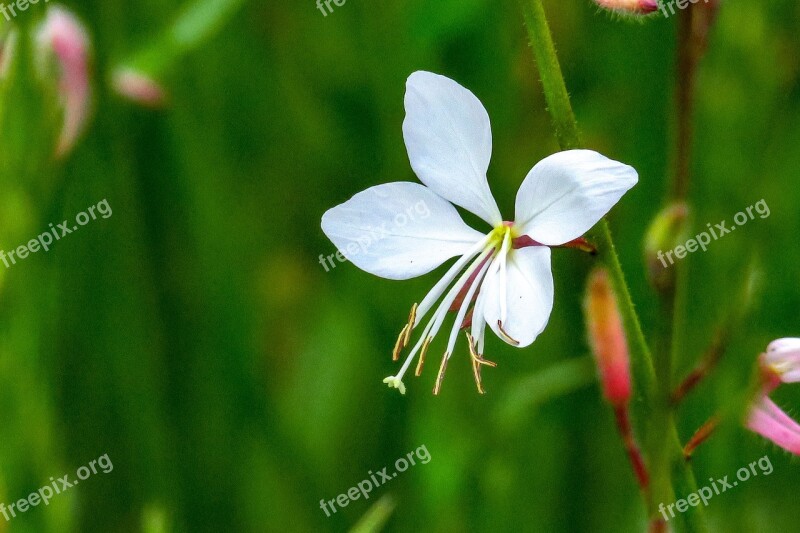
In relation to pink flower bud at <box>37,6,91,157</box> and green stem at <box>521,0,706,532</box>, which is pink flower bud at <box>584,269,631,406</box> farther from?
pink flower bud at <box>37,6,91,157</box>

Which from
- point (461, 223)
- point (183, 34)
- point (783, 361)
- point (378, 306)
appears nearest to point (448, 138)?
point (461, 223)

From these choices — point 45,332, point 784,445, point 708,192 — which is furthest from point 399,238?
point 708,192

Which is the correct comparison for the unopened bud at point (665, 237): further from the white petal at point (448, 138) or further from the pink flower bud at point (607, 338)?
the white petal at point (448, 138)

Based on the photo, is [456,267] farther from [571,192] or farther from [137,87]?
[137,87]

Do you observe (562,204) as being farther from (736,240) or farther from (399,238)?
(736,240)

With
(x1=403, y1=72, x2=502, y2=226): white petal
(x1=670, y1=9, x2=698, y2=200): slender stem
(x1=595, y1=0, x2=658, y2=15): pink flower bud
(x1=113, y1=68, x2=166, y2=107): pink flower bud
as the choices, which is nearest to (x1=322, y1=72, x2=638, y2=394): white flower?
(x1=403, y1=72, x2=502, y2=226): white petal

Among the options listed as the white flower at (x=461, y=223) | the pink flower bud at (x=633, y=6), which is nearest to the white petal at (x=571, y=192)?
the white flower at (x=461, y=223)

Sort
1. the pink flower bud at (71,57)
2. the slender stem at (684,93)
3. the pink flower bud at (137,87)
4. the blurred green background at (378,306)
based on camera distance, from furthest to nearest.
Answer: the blurred green background at (378,306) → the pink flower bud at (137,87) → the pink flower bud at (71,57) → the slender stem at (684,93)
